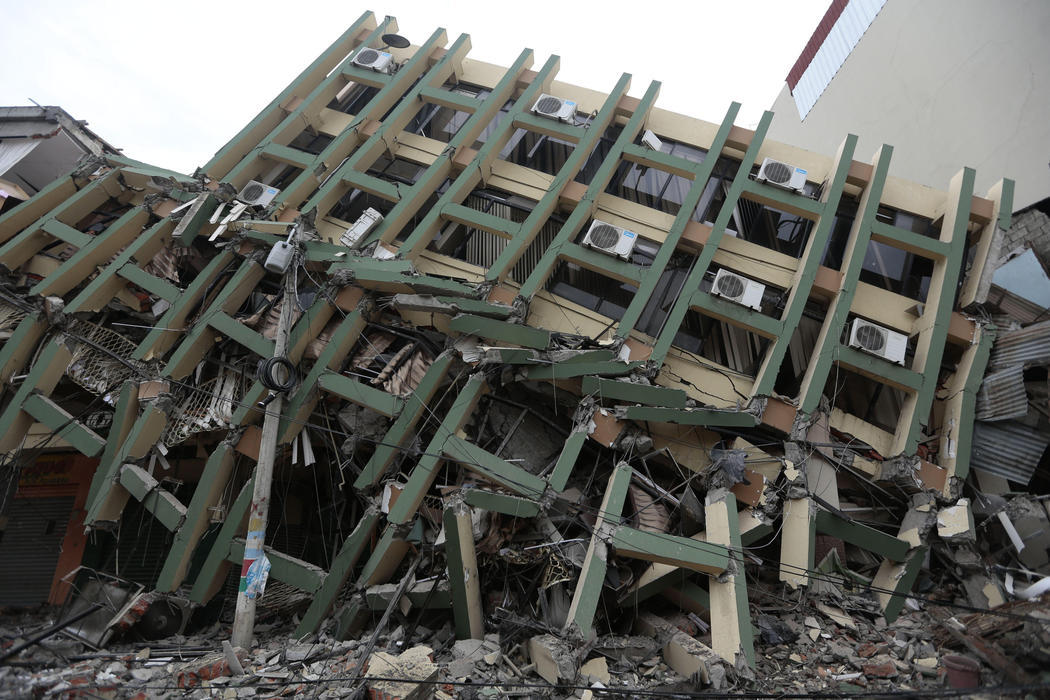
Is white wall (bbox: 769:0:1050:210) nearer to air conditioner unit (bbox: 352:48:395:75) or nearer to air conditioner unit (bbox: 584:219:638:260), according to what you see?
air conditioner unit (bbox: 584:219:638:260)

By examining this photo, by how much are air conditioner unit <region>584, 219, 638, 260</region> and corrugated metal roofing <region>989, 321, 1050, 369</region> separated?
6.71m

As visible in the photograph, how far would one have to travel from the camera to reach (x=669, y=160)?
43.6 ft

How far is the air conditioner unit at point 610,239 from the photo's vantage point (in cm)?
1219

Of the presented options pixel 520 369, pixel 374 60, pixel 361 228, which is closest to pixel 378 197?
pixel 361 228

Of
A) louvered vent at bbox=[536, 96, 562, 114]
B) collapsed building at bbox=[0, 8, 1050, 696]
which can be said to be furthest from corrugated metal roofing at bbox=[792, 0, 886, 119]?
louvered vent at bbox=[536, 96, 562, 114]

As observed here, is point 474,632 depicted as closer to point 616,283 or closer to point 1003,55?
point 616,283

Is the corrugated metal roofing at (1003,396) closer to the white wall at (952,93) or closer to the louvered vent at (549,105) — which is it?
the white wall at (952,93)

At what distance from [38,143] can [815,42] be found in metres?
25.0

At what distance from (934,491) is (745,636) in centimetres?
500

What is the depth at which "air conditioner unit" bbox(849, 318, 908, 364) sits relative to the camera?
11.3m

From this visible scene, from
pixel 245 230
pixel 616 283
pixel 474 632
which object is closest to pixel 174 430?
pixel 245 230

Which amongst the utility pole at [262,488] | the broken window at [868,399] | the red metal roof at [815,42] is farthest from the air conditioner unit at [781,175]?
the red metal roof at [815,42]

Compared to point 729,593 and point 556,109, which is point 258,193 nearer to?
point 556,109

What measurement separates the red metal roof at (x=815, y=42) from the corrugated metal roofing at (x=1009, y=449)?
17763mm
